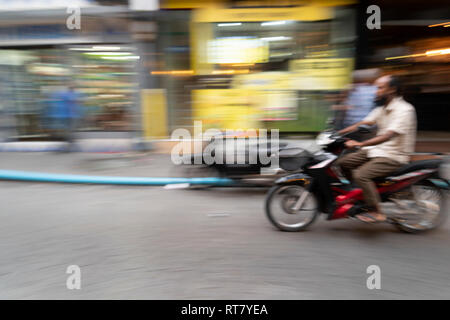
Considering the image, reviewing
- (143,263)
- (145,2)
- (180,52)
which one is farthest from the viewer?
(180,52)

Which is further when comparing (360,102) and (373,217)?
(360,102)

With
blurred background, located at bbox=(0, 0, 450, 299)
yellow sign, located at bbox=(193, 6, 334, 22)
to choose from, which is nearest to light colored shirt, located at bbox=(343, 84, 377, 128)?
blurred background, located at bbox=(0, 0, 450, 299)

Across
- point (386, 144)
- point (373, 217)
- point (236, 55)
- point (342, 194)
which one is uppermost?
point (236, 55)

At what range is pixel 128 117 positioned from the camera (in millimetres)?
9891

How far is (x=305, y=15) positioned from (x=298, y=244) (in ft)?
22.9

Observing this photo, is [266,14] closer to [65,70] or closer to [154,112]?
[154,112]

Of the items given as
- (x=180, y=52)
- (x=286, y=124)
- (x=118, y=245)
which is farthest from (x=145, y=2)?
(x=118, y=245)

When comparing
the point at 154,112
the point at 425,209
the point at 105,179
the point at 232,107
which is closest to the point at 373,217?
the point at 425,209

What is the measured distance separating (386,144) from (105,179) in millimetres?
4847

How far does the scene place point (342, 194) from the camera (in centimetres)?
409

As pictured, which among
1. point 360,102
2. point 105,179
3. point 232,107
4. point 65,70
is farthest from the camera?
point 65,70

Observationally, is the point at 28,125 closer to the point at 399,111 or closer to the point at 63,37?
the point at 63,37

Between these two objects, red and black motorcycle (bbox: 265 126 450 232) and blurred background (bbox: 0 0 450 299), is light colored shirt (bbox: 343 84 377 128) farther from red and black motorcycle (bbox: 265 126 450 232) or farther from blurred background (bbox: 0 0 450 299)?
red and black motorcycle (bbox: 265 126 450 232)

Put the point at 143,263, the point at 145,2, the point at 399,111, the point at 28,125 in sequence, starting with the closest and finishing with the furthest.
Result: the point at 143,263 → the point at 399,111 → the point at 145,2 → the point at 28,125
